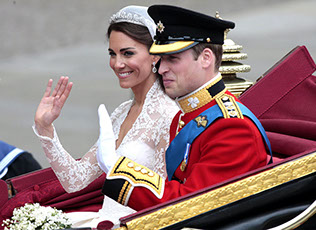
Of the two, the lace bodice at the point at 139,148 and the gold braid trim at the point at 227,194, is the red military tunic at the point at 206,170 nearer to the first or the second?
the gold braid trim at the point at 227,194

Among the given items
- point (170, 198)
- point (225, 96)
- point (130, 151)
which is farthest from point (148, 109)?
point (170, 198)

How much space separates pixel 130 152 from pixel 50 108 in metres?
0.39

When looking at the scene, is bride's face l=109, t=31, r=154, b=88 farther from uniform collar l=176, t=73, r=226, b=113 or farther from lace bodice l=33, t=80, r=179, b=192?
uniform collar l=176, t=73, r=226, b=113

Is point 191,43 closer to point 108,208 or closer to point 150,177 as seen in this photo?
point 150,177

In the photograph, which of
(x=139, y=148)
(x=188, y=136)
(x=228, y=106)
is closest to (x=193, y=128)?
(x=188, y=136)

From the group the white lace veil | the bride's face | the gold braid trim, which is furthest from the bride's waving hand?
the gold braid trim

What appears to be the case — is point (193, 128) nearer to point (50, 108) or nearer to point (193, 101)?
point (193, 101)

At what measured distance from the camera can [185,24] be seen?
6.29 feet

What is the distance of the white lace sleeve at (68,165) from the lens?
2.31m

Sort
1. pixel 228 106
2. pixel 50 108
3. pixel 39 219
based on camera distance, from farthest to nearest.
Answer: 1. pixel 50 108
2. pixel 39 219
3. pixel 228 106

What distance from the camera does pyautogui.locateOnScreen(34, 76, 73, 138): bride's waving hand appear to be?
226cm

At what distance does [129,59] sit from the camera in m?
2.44

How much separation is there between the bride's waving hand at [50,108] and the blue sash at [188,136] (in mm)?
499

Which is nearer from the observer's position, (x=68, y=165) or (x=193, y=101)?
(x=193, y=101)
